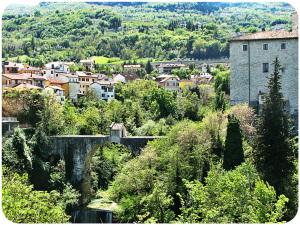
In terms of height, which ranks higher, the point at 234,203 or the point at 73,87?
A: the point at 234,203

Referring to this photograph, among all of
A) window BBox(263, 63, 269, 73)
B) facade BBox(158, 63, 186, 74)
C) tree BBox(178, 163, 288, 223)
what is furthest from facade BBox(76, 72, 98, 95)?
tree BBox(178, 163, 288, 223)

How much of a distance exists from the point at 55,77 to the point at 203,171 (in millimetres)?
28936

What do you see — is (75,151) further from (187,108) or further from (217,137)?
(187,108)

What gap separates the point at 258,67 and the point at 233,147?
22.5 feet

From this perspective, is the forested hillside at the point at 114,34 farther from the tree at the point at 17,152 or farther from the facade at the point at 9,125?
the tree at the point at 17,152

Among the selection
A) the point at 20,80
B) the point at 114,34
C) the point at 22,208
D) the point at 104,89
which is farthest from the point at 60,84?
the point at 114,34

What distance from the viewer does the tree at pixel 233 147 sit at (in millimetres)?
22280

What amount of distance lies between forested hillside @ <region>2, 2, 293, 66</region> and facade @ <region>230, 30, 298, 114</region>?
43.4 metres

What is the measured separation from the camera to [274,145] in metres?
21.2

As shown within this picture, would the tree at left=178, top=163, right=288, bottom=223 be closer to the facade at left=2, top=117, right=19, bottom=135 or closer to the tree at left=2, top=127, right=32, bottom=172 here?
the tree at left=2, top=127, right=32, bottom=172

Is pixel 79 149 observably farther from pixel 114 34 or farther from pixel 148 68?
pixel 114 34

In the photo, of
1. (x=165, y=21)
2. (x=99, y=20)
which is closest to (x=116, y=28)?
(x=99, y=20)

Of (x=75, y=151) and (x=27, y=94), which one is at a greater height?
(x=27, y=94)

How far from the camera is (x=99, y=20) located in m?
116
